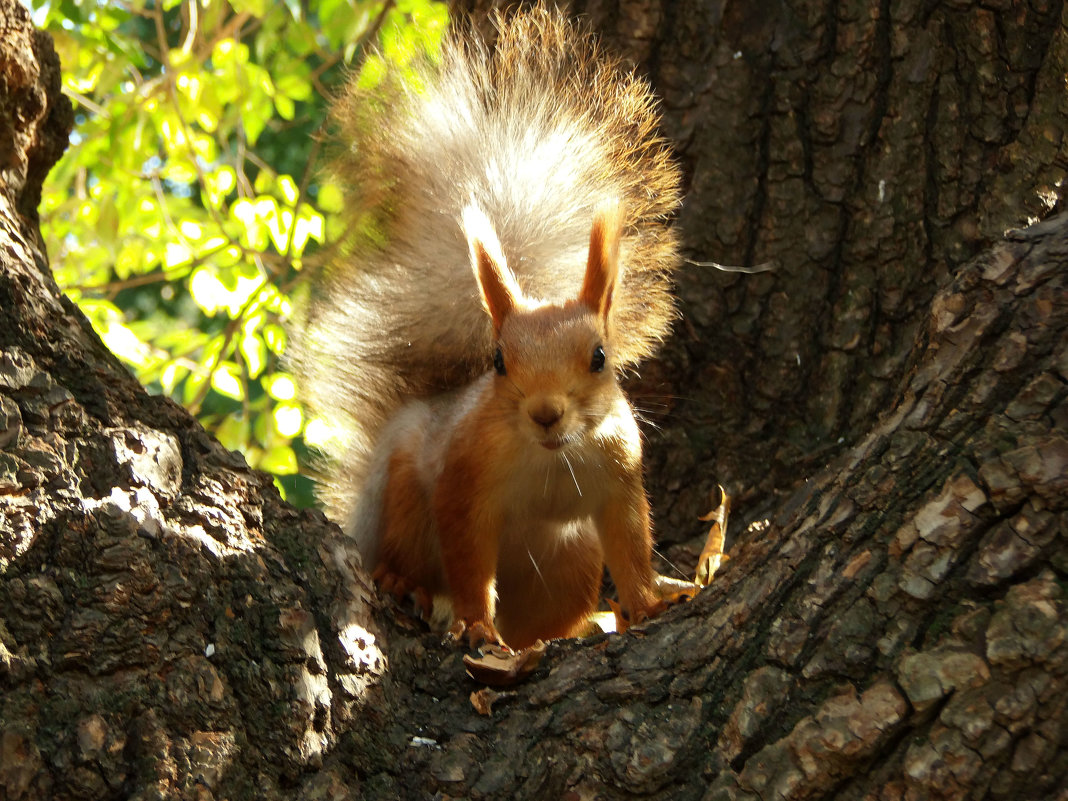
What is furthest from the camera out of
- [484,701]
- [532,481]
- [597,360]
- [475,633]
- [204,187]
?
[204,187]

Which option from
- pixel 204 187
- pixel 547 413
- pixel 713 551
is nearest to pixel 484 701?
pixel 547 413

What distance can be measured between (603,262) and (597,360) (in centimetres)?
18

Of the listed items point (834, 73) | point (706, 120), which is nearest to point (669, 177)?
point (706, 120)

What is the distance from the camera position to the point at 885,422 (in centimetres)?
124

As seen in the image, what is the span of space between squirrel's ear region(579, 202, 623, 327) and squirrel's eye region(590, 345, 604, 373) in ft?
0.31

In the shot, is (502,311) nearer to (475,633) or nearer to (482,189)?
(482,189)

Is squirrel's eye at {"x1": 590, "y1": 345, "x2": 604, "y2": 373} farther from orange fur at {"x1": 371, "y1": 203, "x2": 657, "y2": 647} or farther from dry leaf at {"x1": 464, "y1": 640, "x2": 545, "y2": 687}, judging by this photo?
dry leaf at {"x1": 464, "y1": 640, "x2": 545, "y2": 687}

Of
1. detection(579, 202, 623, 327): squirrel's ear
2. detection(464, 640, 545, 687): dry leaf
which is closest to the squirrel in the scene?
detection(579, 202, 623, 327): squirrel's ear

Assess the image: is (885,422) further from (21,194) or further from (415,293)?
(21,194)

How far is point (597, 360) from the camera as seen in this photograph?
176cm

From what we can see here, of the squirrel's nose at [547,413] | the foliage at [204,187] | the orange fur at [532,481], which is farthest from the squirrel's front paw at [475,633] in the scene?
the foliage at [204,187]

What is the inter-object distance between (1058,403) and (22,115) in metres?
1.35

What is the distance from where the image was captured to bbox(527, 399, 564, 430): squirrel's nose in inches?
65.2

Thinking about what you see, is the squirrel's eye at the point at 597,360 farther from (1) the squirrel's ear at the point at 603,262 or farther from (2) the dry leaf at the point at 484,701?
(2) the dry leaf at the point at 484,701
